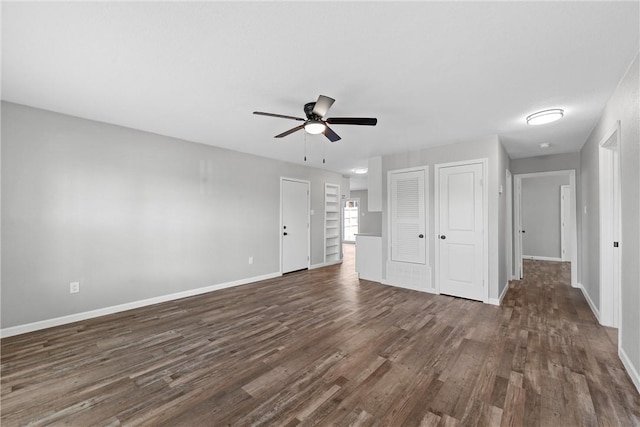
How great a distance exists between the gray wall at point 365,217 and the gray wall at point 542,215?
14.9 feet

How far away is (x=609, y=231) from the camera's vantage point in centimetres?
306

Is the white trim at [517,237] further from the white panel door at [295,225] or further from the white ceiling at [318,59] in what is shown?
the white panel door at [295,225]

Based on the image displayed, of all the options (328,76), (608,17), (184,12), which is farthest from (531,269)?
(184,12)

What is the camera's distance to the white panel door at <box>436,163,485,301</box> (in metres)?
4.08

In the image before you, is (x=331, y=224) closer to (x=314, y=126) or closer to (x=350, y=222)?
(x=314, y=126)

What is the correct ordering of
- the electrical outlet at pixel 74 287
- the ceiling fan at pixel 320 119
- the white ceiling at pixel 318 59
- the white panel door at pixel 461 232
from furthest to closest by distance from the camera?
the white panel door at pixel 461 232 → the electrical outlet at pixel 74 287 → the ceiling fan at pixel 320 119 → the white ceiling at pixel 318 59

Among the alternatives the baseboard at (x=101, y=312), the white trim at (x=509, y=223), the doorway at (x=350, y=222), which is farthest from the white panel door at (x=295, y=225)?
the doorway at (x=350, y=222)

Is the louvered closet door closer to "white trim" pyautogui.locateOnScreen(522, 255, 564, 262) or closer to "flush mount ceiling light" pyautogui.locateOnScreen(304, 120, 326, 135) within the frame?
"flush mount ceiling light" pyautogui.locateOnScreen(304, 120, 326, 135)

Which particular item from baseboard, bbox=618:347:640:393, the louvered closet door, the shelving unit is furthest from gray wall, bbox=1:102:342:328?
baseboard, bbox=618:347:640:393

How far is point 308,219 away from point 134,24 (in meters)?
4.94

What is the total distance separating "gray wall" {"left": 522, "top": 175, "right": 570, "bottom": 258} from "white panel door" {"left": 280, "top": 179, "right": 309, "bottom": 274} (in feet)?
21.3

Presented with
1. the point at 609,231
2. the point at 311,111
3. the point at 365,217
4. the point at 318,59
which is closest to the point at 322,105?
the point at 311,111

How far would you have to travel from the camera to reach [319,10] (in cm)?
154

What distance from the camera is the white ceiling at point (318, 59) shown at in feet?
5.17
